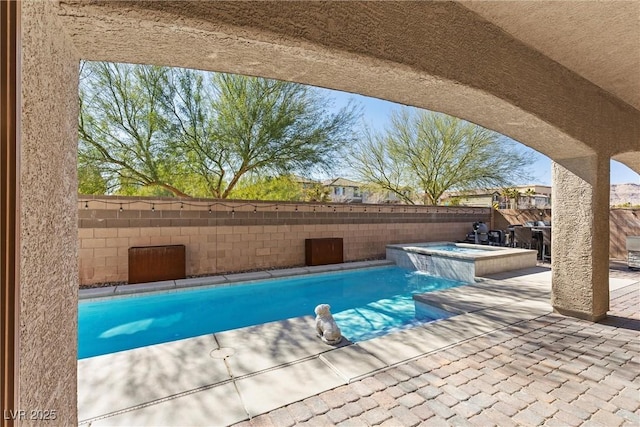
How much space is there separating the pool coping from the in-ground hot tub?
31.4 inches

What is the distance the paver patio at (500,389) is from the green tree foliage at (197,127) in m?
6.14

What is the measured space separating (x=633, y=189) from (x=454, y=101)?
23.7 m

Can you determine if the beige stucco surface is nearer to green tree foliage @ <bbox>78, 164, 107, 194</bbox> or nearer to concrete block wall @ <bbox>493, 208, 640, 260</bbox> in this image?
green tree foliage @ <bbox>78, 164, 107, 194</bbox>

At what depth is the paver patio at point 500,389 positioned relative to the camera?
184 centimetres

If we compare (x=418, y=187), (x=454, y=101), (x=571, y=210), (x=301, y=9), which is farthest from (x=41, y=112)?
(x=418, y=187)

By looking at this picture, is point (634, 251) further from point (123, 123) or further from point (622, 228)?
point (123, 123)

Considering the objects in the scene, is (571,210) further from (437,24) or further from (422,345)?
(437,24)

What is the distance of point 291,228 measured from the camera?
25.1ft

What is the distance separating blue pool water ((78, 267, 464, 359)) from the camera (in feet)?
13.8

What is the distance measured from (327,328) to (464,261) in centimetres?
459

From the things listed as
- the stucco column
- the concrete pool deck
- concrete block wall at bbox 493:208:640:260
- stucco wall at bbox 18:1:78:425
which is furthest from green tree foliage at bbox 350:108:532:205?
stucco wall at bbox 18:1:78:425

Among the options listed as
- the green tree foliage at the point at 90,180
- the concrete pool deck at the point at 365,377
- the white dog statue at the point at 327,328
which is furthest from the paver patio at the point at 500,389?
the green tree foliage at the point at 90,180

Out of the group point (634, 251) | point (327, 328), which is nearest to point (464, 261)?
point (634, 251)

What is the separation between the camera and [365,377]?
2.28m
